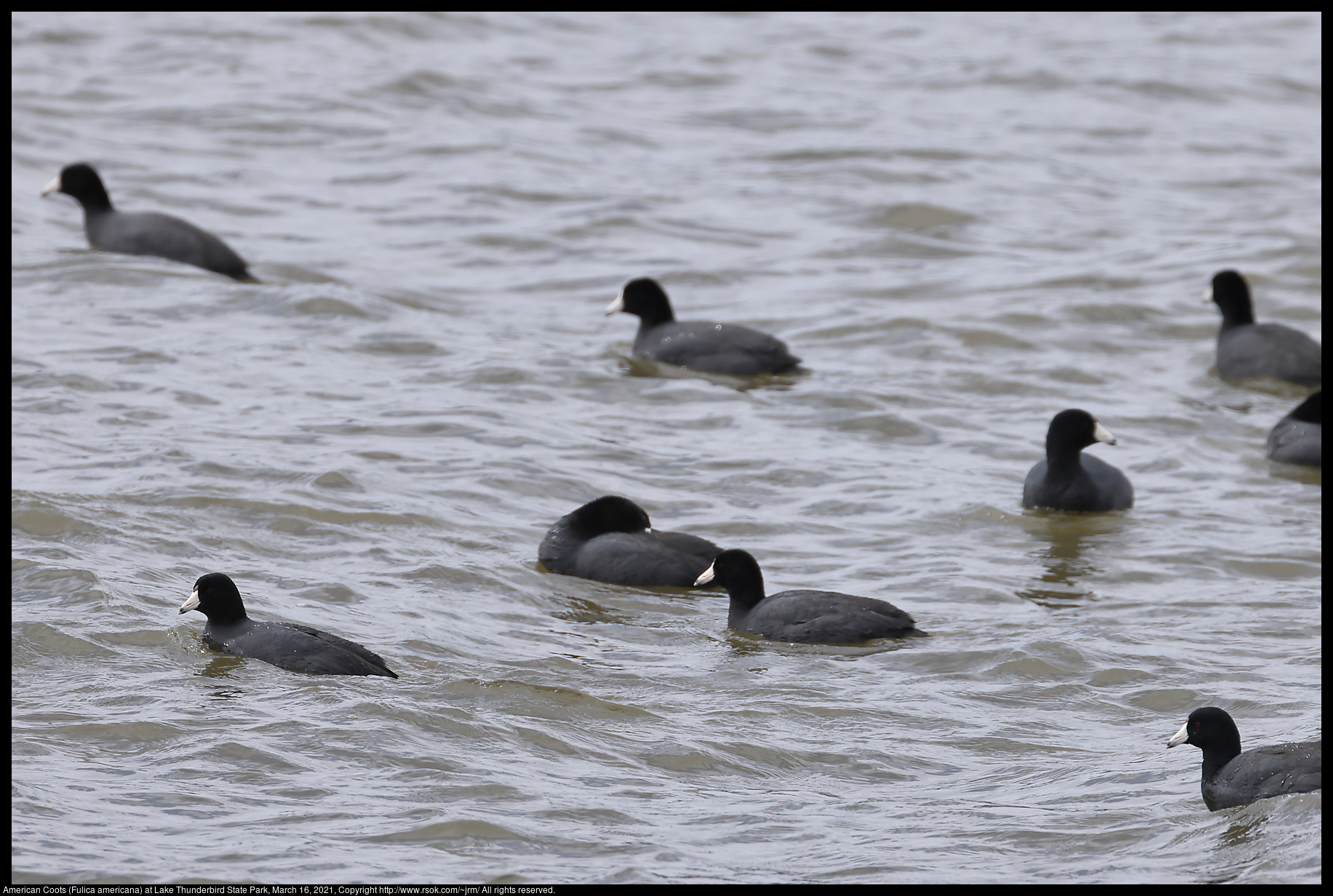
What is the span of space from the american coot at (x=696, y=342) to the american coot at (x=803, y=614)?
476 cm

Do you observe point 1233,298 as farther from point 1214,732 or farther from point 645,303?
point 1214,732

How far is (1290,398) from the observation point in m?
13.9

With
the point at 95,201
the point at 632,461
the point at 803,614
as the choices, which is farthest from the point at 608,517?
the point at 95,201

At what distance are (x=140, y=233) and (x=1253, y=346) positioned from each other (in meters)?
9.37

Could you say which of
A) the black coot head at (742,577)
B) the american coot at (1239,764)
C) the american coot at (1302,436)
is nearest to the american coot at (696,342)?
the american coot at (1302,436)

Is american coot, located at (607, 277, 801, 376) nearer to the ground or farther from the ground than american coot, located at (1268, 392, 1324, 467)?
farther from the ground

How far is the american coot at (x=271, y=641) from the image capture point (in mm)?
7641

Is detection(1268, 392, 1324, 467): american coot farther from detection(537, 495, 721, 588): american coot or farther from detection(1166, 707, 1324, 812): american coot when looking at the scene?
detection(1166, 707, 1324, 812): american coot

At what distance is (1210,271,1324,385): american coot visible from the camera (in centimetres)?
1403

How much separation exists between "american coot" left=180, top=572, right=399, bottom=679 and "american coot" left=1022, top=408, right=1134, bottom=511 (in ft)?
16.4

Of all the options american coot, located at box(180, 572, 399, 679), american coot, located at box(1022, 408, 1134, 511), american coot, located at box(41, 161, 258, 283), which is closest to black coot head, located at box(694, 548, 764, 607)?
american coot, located at box(180, 572, 399, 679)

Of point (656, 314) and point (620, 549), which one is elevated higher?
point (656, 314)

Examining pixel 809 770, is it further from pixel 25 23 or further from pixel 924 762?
pixel 25 23

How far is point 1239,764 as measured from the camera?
255 inches
